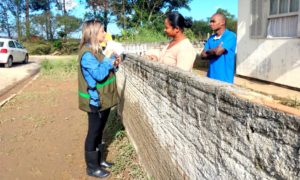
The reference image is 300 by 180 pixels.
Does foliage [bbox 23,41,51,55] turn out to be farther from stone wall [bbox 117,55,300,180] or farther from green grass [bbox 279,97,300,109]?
green grass [bbox 279,97,300,109]

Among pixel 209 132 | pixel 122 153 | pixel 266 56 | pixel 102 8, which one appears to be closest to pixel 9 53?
pixel 102 8

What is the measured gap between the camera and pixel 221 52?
13.1 feet

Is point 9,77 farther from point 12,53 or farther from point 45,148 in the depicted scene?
point 45,148

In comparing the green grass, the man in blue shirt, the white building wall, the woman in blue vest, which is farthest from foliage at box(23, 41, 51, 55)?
the green grass

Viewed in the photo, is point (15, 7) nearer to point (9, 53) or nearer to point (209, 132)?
point (9, 53)

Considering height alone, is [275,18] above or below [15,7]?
below

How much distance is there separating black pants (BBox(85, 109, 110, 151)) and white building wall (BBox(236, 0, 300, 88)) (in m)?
5.20

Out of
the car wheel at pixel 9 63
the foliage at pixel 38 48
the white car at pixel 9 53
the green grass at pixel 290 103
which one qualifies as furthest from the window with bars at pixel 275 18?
the foliage at pixel 38 48

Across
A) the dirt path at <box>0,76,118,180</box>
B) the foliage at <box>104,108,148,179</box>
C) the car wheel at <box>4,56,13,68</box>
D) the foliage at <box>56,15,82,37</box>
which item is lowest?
the dirt path at <box>0,76,118,180</box>

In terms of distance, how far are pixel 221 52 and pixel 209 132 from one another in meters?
1.82

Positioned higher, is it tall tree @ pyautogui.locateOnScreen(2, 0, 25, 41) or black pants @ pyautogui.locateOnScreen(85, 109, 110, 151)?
tall tree @ pyautogui.locateOnScreen(2, 0, 25, 41)

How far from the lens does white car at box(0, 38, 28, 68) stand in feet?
67.3

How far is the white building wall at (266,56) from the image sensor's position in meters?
8.47

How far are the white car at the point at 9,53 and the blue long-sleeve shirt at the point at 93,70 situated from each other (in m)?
17.7
